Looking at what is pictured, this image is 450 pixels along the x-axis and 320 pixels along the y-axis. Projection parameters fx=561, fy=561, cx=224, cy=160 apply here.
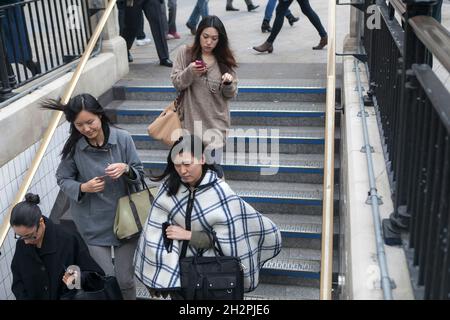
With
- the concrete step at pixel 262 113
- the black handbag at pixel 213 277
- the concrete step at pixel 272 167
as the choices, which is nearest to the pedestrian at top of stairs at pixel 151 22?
the concrete step at pixel 262 113

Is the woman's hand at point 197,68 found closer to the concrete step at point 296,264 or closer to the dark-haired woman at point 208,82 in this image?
the dark-haired woman at point 208,82

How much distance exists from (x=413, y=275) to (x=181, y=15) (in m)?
9.87

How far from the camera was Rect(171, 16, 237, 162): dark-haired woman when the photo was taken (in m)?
4.13

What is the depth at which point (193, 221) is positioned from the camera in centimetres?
314

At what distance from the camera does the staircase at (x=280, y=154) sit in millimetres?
A: 4770

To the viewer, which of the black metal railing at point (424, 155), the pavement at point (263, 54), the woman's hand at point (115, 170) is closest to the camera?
the black metal railing at point (424, 155)

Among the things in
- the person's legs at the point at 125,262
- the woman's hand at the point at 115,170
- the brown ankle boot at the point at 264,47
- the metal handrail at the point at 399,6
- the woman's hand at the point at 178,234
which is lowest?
the person's legs at the point at 125,262

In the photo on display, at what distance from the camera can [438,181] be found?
2.14 m

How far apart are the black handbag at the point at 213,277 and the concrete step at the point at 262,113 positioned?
9.68 feet

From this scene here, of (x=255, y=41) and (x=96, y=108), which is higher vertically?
(x=96, y=108)

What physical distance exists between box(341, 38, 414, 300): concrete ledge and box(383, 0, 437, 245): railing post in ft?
0.36

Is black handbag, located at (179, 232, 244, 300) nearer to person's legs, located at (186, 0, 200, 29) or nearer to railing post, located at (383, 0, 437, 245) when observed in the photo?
railing post, located at (383, 0, 437, 245)

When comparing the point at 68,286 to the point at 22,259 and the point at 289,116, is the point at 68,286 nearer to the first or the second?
the point at 22,259

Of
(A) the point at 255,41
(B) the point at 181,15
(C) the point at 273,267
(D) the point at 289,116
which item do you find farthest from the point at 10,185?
(B) the point at 181,15
